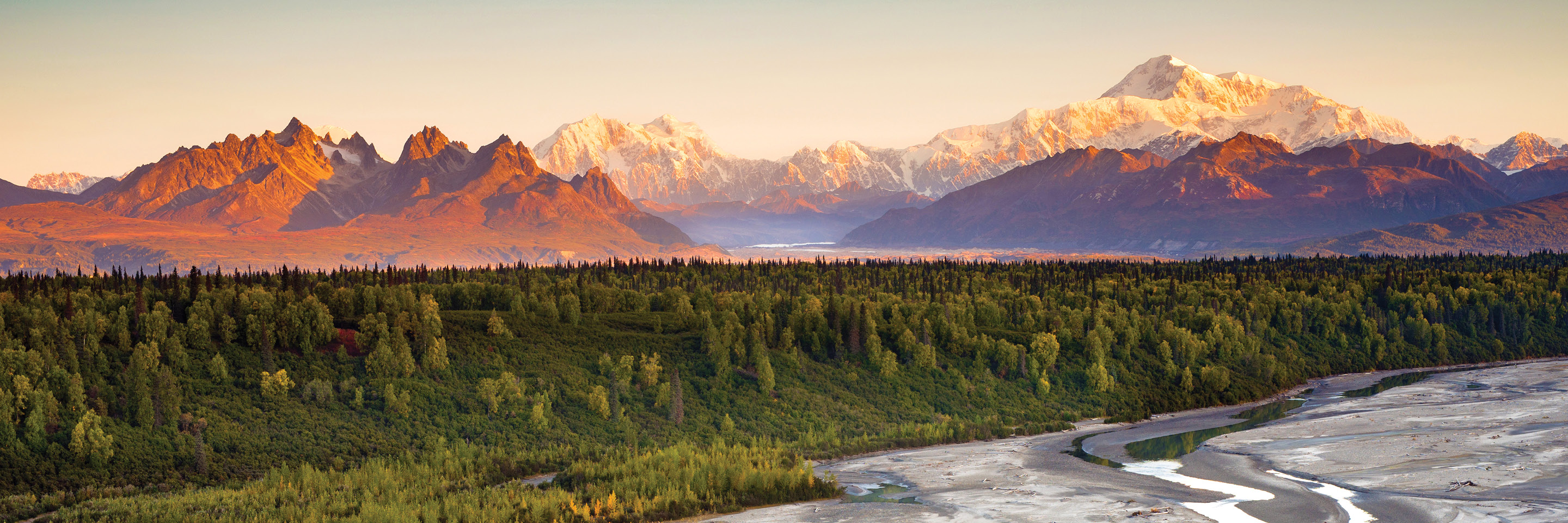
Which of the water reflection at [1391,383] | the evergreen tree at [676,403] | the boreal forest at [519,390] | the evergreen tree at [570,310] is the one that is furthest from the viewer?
the water reflection at [1391,383]

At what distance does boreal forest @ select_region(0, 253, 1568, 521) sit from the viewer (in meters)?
84.4

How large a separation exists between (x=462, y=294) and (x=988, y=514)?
12442 cm

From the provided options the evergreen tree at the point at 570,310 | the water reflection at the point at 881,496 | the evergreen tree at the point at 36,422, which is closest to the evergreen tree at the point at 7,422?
the evergreen tree at the point at 36,422

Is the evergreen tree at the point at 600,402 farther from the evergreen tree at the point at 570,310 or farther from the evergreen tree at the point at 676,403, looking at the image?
the evergreen tree at the point at 570,310

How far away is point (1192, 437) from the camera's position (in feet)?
382

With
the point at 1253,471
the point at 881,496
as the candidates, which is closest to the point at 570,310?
the point at 881,496

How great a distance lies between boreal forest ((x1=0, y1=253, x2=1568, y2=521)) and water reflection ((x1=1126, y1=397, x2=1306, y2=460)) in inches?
352

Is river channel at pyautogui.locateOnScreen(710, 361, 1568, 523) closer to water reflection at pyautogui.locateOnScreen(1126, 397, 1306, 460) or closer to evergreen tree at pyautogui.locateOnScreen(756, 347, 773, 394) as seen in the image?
water reflection at pyautogui.locateOnScreen(1126, 397, 1306, 460)

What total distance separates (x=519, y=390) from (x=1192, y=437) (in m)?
65.1

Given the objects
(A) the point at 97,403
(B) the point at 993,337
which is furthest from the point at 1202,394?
(A) the point at 97,403

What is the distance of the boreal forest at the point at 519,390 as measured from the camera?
277 ft

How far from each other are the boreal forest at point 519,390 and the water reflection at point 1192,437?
8.95 metres

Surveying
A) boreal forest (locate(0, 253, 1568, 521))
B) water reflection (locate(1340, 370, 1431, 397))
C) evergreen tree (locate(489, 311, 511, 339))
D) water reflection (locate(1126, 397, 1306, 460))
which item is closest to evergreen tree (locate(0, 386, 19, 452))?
boreal forest (locate(0, 253, 1568, 521))

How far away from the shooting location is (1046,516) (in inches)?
2876
